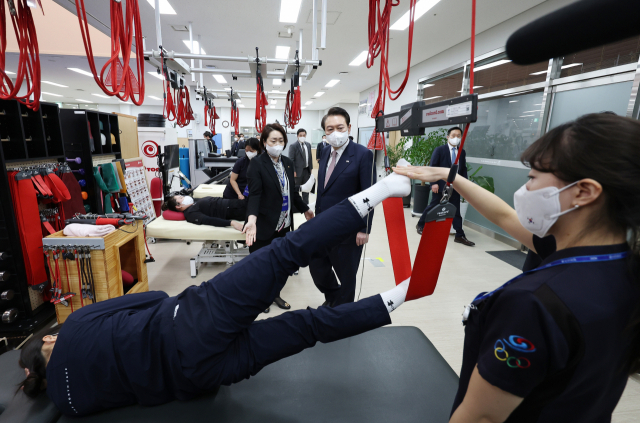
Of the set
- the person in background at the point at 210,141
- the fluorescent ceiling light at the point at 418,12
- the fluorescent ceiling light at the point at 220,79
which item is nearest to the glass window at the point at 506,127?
the fluorescent ceiling light at the point at 418,12

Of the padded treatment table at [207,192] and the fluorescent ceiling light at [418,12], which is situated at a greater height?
the fluorescent ceiling light at [418,12]

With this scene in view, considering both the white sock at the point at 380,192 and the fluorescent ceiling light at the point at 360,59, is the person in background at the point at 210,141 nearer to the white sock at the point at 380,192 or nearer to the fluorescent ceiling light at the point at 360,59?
the fluorescent ceiling light at the point at 360,59

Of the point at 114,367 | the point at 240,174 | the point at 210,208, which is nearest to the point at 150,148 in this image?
the point at 240,174

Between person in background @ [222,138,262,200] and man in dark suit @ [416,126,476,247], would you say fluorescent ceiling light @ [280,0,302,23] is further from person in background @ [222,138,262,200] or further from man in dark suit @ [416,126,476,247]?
man in dark suit @ [416,126,476,247]

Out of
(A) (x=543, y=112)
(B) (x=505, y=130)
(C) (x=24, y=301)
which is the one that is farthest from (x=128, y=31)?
(B) (x=505, y=130)

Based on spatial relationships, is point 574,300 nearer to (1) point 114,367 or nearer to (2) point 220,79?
(1) point 114,367

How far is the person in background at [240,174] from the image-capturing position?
3814 millimetres

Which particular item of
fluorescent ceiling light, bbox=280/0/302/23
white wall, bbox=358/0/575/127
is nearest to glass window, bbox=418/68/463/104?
white wall, bbox=358/0/575/127

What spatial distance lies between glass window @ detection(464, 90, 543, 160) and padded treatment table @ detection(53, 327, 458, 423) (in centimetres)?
345

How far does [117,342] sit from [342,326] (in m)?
0.82

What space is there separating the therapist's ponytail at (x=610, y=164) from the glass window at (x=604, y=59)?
300 centimetres

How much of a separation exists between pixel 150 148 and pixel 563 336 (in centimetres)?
538

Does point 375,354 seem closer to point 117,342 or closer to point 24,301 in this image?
point 117,342

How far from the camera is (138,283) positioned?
2.65 m
